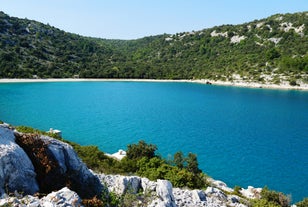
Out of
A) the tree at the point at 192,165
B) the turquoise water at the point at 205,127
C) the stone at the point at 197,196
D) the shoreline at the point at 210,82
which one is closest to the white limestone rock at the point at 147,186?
the stone at the point at 197,196

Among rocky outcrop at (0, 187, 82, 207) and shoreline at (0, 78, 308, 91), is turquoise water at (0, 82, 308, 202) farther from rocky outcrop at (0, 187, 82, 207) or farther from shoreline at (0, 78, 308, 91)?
shoreline at (0, 78, 308, 91)

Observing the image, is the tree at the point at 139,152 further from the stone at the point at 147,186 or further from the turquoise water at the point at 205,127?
the stone at the point at 147,186

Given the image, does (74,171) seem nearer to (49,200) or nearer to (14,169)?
(14,169)

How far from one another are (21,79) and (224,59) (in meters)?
106

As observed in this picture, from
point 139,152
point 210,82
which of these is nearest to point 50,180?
point 139,152

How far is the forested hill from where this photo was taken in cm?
13488

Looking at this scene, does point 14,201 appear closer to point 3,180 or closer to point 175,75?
point 3,180

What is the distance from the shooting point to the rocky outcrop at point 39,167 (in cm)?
936

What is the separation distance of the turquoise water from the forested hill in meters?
45.3

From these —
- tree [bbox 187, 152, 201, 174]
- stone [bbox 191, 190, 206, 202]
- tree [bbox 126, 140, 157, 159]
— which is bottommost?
tree [bbox 187, 152, 201, 174]

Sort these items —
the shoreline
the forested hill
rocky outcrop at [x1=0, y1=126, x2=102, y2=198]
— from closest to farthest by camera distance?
rocky outcrop at [x1=0, y1=126, x2=102, y2=198], the shoreline, the forested hill

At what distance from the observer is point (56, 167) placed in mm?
11031

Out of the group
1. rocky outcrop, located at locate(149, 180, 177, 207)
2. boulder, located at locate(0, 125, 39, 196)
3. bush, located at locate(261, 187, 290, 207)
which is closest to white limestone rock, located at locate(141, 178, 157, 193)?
rocky outcrop, located at locate(149, 180, 177, 207)

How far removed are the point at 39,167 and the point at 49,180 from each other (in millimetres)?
606
